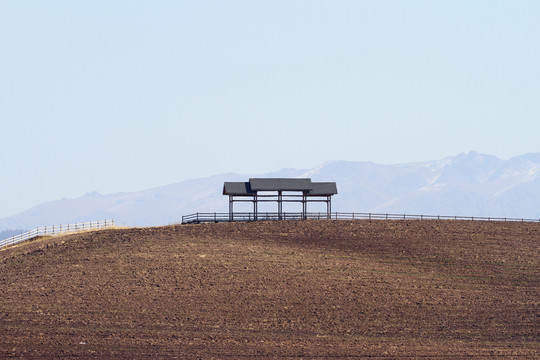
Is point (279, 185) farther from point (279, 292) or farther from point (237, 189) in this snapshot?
point (279, 292)

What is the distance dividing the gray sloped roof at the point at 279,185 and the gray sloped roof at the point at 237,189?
1.80 feet

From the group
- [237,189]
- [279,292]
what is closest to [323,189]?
[237,189]

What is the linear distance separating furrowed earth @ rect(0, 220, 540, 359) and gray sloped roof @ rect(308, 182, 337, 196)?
19.0 feet

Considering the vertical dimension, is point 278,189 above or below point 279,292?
above

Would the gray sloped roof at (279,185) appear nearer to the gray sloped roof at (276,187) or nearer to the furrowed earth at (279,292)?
the gray sloped roof at (276,187)

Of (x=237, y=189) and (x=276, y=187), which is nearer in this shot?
(x=276, y=187)

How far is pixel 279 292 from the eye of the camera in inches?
2322

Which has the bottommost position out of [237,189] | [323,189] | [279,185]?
[323,189]

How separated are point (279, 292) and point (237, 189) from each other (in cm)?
2859

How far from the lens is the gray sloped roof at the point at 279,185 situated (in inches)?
3366

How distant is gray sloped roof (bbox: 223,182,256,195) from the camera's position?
85500mm

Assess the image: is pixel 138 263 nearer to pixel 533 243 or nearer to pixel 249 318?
pixel 249 318

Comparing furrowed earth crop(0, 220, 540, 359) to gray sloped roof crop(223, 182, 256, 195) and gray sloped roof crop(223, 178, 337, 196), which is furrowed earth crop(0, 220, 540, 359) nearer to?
gray sloped roof crop(223, 178, 337, 196)

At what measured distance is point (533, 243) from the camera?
250 ft
